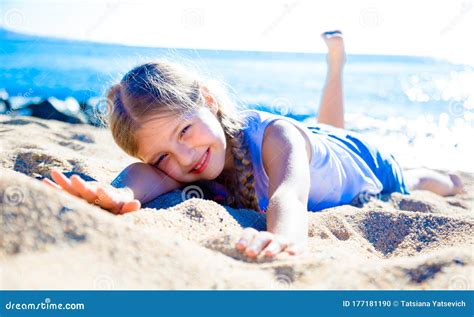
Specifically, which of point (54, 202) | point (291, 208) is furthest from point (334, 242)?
point (54, 202)

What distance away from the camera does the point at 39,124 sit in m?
5.12

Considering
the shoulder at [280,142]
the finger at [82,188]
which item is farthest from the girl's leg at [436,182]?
the finger at [82,188]

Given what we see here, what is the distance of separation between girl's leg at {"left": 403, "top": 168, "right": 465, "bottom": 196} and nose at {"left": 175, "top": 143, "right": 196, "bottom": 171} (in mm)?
2380

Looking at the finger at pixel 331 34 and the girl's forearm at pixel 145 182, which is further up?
the finger at pixel 331 34

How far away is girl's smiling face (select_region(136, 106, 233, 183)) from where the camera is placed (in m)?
2.58

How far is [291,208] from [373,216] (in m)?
0.71

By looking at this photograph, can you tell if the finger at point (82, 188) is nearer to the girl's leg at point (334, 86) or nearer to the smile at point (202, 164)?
the smile at point (202, 164)

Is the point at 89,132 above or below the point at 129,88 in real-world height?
below

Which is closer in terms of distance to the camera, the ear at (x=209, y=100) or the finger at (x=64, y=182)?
the finger at (x=64, y=182)

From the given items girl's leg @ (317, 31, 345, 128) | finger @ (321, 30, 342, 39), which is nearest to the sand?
girl's leg @ (317, 31, 345, 128)

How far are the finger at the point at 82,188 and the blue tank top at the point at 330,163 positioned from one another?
43.5 inches

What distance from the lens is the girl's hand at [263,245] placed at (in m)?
1.70

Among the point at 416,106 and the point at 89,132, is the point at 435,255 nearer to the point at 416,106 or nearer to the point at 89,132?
the point at 89,132
